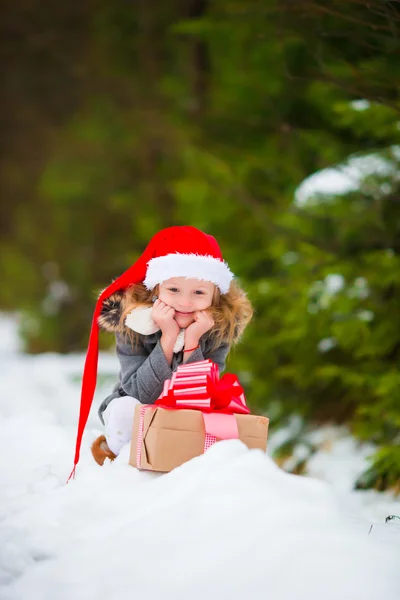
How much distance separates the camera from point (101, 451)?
10.5 feet

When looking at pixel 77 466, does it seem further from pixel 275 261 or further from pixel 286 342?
pixel 275 261

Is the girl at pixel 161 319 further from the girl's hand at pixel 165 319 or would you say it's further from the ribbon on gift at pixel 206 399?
the ribbon on gift at pixel 206 399

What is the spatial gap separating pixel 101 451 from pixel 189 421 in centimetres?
87

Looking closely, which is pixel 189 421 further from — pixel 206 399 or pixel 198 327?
pixel 198 327

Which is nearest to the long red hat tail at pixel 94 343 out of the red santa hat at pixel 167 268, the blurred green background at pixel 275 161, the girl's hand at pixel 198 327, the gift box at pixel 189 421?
the red santa hat at pixel 167 268

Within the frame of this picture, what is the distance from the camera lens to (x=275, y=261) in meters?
5.30

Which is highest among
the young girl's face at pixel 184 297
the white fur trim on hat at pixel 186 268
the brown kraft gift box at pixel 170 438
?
the white fur trim on hat at pixel 186 268

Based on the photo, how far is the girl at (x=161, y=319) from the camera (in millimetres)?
2928

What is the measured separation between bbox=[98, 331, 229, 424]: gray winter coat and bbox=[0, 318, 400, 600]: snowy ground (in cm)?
38

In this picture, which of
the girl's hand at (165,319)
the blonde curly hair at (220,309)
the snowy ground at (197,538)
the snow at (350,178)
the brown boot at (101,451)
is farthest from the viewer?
the snow at (350,178)

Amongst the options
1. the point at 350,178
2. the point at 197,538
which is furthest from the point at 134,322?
the point at 350,178

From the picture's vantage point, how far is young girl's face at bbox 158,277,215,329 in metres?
2.95

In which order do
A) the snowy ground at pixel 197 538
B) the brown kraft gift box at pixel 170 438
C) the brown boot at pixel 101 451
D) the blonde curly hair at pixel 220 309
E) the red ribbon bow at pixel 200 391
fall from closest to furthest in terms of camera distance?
the snowy ground at pixel 197 538 < the brown kraft gift box at pixel 170 438 < the red ribbon bow at pixel 200 391 < the blonde curly hair at pixel 220 309 < the brown boot at pixel 101 451

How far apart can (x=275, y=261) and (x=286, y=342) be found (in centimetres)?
73
